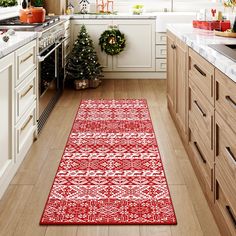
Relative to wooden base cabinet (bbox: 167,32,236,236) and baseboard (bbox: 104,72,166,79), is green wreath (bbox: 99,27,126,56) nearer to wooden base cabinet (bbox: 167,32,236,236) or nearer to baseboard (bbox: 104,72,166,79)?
baseboard (bbox: 104,72,166,79)

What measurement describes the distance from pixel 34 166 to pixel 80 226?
3.07 feet

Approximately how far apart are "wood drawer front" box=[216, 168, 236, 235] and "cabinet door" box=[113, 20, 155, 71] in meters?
Result: 4.29

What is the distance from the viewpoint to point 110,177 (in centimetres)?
284

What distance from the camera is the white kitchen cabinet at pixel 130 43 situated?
6.18 metres

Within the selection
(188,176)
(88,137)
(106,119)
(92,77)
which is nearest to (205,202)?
(188,176)

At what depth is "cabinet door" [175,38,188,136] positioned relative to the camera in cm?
324

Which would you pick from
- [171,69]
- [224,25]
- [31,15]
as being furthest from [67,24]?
[224,25]

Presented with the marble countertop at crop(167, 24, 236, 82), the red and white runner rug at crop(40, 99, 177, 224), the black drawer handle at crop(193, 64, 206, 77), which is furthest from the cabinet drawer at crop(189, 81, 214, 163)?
the red and white runner rug at crop(40, 99, 177, 224)

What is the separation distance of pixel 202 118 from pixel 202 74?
0.80 ft

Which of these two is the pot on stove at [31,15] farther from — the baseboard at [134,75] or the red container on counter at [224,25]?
the baseboard at [134,75]

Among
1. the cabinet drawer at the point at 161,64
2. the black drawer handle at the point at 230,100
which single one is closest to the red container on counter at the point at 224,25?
the black drawer handle at the point at 230,100

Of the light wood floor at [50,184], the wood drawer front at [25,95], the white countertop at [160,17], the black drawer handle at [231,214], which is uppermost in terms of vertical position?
the white countertop at [160,17]

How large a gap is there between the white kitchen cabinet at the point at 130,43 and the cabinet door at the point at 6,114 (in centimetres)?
355

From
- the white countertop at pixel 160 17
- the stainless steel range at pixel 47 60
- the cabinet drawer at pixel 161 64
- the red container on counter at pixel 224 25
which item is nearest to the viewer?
the red container on counter at pixel 224 25
